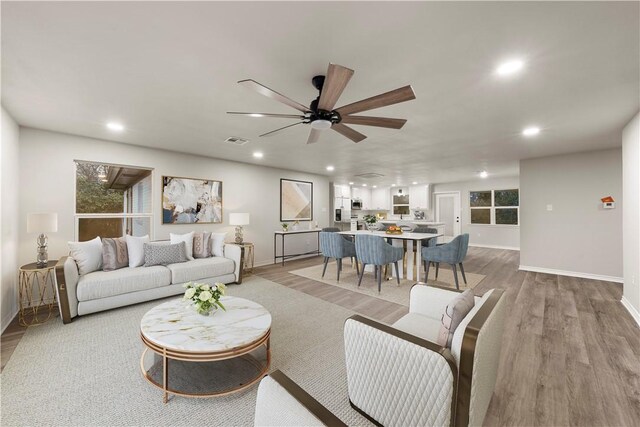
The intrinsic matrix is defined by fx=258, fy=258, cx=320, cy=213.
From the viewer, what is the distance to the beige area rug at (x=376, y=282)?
402cm

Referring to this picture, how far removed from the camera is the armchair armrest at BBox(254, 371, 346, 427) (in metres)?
0.72

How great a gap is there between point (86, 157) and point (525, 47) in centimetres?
546

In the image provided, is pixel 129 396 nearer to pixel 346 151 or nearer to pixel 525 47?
pixel 525 47

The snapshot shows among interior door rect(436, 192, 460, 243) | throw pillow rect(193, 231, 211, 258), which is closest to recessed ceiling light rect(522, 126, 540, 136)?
Result: throw pillow rect(193, 231, 211, 258)

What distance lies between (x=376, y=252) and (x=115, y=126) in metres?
4.12

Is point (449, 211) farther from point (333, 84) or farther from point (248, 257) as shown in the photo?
point (333, 84)

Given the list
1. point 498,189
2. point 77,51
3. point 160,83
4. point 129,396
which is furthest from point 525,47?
point 498,189

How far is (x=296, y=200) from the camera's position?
284 inches

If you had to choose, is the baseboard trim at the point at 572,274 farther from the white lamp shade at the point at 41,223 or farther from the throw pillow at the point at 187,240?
the white lamp shade at the point at 41,223

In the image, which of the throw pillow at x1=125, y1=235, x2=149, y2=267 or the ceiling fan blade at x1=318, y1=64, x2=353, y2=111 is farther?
the throw pillow at x1=125, y1=235, x2=149, y2=267

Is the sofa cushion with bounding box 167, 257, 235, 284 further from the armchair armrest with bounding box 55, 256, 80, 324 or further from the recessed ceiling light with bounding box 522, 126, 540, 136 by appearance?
the recessed ceiling light with bounding box 522, 126, 540, 136

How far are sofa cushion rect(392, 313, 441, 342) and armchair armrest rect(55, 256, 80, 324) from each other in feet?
11.8

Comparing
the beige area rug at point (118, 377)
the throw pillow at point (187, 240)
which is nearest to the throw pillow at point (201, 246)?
the throw pillow at point (187, 240)

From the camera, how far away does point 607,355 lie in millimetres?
2316
